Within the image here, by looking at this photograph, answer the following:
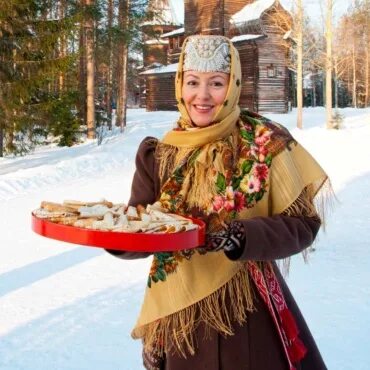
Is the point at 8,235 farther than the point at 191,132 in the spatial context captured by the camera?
Yes

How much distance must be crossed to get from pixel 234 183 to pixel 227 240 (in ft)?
0.91

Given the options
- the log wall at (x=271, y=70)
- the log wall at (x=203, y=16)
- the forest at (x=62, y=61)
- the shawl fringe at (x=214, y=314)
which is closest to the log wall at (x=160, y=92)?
the log wall at (x=203, y=16)

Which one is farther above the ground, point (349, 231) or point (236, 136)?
point (236, 136)

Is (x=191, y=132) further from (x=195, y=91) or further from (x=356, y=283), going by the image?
(x=356, y=283)

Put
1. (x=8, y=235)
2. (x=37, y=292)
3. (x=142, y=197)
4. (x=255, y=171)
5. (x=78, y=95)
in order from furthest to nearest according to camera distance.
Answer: (x=78, y=95) → (x=8, y=235) → (x=37, y=292) → (x=142, y=197) → (x=255, y=171)

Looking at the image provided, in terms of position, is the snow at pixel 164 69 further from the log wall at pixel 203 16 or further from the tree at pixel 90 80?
the tree at pixel 90 80

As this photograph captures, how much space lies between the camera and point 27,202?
9.66 m

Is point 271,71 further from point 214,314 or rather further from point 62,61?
point 214,314

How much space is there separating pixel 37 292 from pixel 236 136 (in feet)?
12.4

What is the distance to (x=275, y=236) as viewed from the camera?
5.69 ft

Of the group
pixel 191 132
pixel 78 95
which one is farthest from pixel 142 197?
pixel 78 95

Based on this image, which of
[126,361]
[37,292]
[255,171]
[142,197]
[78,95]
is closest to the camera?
[255,171]

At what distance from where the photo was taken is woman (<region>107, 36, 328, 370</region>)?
1.86m

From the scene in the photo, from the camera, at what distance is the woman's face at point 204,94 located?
1898 mm
